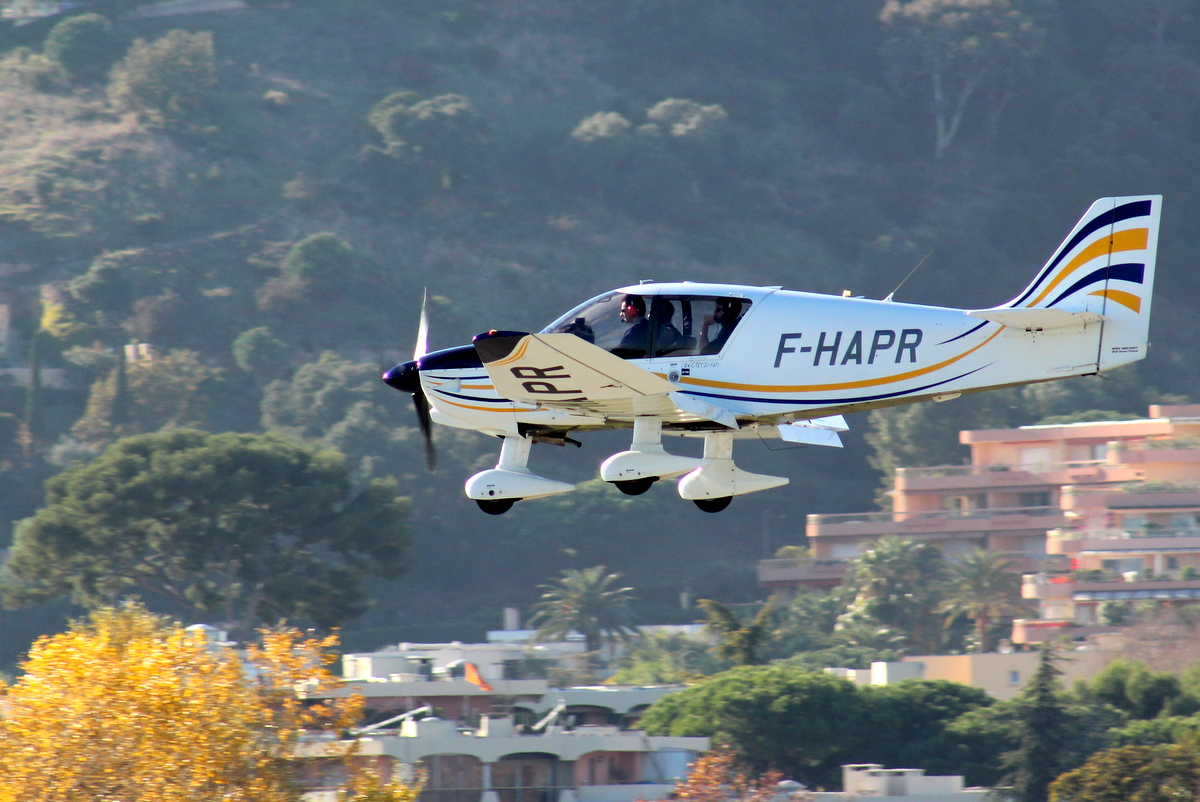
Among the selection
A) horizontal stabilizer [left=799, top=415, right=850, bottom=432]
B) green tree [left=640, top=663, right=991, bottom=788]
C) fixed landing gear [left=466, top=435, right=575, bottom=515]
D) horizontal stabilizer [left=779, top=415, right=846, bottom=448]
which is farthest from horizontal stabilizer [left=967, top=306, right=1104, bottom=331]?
green tree [left=640, top=663, right=991, bottom=788]

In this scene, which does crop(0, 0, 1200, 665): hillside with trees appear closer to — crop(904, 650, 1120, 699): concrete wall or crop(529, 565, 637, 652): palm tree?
crop(529, 565, 637, 652): palm tree

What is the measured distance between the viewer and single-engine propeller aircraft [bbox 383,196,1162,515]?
1709 cm

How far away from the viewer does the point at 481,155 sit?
512 ft

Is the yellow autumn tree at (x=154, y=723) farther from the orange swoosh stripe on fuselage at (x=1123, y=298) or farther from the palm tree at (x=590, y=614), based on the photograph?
the palm tree at (x=590, y=614)

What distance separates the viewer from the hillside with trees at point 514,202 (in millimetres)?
118250

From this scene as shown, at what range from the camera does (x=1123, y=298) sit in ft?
56.0

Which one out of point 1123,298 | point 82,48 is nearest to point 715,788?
point 1123,298

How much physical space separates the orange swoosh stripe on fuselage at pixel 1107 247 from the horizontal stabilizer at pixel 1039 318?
41cm

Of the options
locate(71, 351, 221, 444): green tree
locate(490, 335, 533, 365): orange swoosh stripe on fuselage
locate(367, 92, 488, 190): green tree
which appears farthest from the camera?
locate(367, 92, 488, 190): green tree

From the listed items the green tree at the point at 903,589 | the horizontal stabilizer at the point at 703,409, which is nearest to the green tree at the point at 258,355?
the green tree at the point at 903,589

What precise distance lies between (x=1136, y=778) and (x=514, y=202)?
123 meters

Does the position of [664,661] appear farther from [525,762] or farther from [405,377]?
[405,377]

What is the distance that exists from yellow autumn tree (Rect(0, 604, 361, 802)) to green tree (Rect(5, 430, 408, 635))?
50968 millimetres

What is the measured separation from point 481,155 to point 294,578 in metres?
83.4
